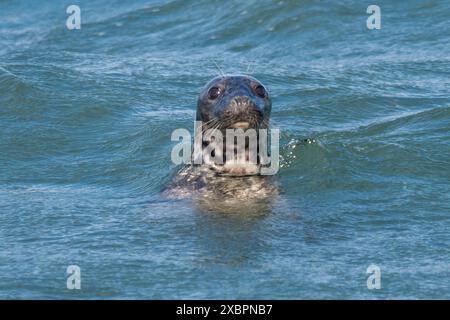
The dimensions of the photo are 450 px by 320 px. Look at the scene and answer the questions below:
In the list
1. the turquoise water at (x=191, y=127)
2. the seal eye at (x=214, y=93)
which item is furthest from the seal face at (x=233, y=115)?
the turquoise water at (x=191, y=127)

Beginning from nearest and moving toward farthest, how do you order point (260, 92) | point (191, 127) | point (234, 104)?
point (234, 104)
point (260, 92)
point (191, 127)

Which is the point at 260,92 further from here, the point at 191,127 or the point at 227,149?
the point at 191,127

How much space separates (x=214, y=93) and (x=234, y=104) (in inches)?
17.2

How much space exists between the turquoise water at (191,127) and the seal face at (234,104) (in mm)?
A: 698

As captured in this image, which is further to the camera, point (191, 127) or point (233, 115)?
point (191, 127)

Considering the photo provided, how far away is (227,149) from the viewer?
9945 millimetres

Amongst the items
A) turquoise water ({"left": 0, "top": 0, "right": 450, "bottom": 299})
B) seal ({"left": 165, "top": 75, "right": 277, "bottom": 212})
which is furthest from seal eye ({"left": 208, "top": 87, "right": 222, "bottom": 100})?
turquoise water ({"left": 0, "top": 0, "right": 450, "bottom": 299})

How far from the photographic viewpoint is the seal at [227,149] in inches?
380

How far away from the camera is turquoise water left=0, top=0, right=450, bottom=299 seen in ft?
26.5

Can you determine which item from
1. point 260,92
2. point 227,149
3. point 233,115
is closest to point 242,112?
point 233,115

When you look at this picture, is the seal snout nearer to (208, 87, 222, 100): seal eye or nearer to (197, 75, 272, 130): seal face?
(197, 75, 272, 130): seal face

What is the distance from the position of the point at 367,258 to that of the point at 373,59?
700 cm
